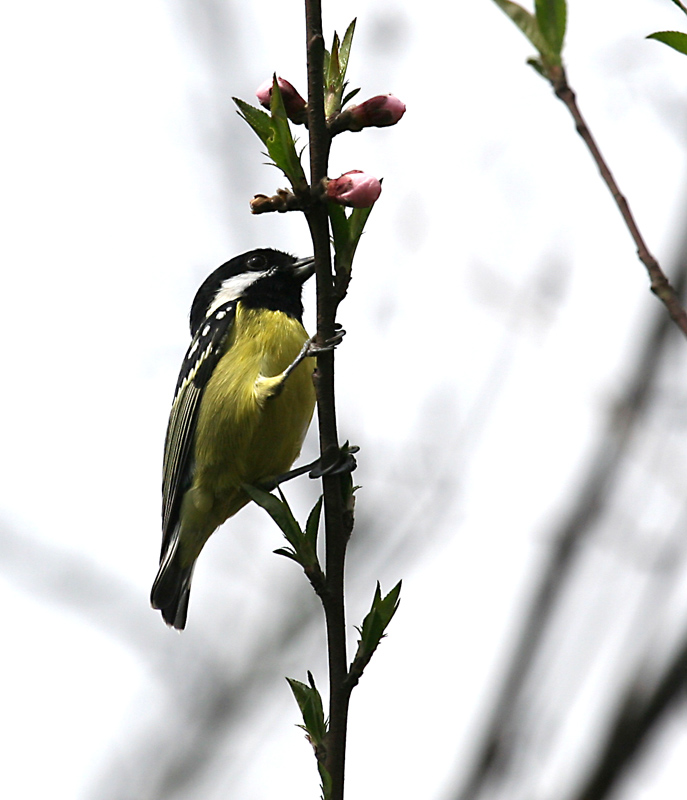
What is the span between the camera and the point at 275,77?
2.09 meters

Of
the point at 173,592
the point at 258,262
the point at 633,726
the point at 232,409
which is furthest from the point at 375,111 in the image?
the point at 173,592

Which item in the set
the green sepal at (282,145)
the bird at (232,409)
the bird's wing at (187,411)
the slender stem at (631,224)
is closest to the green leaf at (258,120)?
the green sepal at (282,145)

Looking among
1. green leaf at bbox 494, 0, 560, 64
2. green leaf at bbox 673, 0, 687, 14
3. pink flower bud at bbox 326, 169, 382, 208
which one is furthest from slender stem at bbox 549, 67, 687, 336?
pink flower bud at bbox 326, 169, 382, 208

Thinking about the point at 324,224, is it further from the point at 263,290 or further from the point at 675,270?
the point at 263,290

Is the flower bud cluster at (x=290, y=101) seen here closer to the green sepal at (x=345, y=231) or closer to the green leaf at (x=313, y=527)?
the green sepal at (x=345, y=231)

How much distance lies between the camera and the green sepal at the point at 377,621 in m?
2.21

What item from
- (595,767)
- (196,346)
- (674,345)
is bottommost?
(595,767)

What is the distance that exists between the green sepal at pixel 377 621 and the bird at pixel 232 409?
6.34 feet

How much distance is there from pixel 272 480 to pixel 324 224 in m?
2.71

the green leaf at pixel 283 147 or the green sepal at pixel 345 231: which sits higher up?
the green leaf at pixel 283 147

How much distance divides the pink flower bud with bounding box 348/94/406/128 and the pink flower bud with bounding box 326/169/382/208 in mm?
267

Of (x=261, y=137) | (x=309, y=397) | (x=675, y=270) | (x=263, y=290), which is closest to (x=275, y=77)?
(x=261, y=137)

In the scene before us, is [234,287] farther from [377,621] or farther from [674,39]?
[674,39]

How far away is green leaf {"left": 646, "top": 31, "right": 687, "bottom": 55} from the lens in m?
1.59
